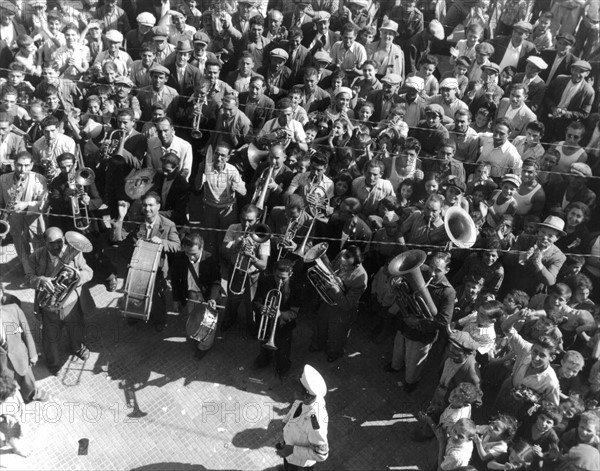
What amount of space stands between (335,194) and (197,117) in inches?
104

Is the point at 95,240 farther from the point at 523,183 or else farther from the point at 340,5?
the point at 340,5

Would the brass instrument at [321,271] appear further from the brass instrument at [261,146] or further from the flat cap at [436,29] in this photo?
the flat cap at [436,29]

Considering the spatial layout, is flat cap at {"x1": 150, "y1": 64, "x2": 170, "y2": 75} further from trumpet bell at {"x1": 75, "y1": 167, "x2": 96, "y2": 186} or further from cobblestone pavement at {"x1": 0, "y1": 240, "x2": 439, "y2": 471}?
cobblestone pavement at {"x1": 0, "y1": 240, "x2": 439, "y2": 471}

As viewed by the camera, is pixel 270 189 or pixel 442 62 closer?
pixel 270 189

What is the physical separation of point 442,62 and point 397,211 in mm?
5125

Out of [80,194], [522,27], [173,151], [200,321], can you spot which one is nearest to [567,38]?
[522,27]

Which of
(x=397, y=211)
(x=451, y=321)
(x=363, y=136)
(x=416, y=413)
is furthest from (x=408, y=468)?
(x=363, y=136)

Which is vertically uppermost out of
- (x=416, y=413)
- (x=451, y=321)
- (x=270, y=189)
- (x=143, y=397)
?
(x=270, y=189)

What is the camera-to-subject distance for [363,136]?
927cm

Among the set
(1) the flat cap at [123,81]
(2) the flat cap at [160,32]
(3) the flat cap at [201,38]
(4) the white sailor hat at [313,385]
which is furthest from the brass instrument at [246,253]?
(2) the flat cap at [160,32]

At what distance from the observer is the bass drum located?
8055 mm

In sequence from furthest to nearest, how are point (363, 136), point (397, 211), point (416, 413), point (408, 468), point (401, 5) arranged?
point (401, 5), point (363, 136), point (397, 211), point (416, 413), point (408, 468)

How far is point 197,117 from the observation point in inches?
397

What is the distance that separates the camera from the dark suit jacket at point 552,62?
11164 millimetres
